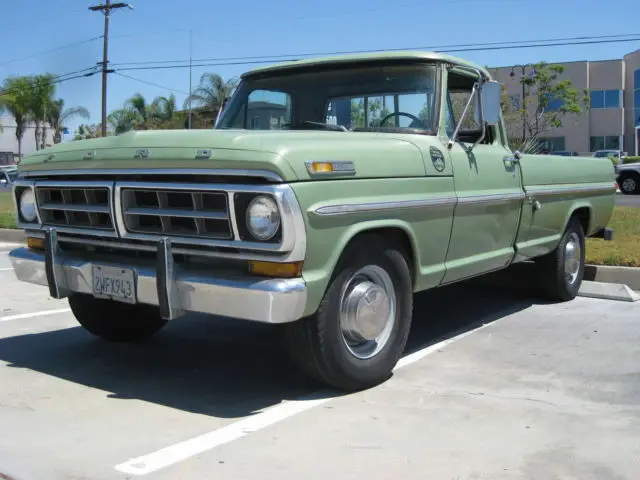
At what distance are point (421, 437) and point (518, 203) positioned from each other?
2.67 meters

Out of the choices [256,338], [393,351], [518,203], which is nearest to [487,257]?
[518,203]

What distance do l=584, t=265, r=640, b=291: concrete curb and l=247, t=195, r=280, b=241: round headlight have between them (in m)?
5.37

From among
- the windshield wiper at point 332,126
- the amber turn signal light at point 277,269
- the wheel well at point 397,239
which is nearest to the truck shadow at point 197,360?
the amber turn signal light at point 277,269

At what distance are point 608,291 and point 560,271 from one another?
909mm

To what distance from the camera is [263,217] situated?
12.1ft

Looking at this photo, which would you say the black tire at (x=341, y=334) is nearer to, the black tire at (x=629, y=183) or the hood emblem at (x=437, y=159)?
the hood emblem at (x=437, y=159)

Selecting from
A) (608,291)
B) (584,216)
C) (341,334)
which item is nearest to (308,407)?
(341,334)

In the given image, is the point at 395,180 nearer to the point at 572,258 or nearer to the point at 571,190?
the point at 571,190

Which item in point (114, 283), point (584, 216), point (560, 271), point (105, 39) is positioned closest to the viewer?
point (114, 283)

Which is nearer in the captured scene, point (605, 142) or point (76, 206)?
point (76, 206)

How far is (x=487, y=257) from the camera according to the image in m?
5.40

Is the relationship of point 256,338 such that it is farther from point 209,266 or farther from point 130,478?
point 130,478

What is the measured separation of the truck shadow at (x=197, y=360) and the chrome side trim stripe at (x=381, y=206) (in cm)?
113

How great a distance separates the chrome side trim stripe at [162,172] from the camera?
3.65m
